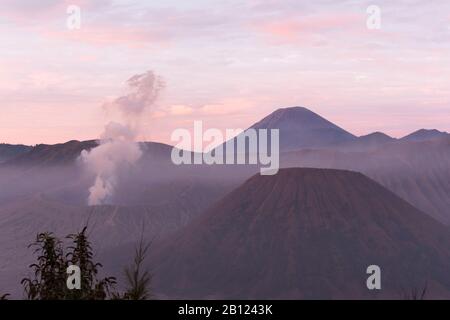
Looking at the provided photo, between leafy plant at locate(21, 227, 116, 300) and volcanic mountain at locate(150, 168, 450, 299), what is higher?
volcanic mountain at locate(150, 168, 450, 299)

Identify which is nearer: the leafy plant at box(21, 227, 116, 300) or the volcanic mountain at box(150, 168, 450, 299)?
the leafy plant at box(21, 227, 116, 300)

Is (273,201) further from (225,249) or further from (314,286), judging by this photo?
(314,286)

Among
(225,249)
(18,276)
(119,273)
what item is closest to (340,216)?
(225,249)

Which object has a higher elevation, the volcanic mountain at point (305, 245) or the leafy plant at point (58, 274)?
the volcanic mountain at point (305, 245)

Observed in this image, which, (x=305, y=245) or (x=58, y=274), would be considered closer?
(x=58, y=274)

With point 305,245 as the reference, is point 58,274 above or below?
below
